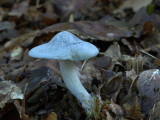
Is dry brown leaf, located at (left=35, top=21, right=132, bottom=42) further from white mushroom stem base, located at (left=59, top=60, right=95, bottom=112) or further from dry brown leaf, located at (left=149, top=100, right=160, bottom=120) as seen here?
dry brown leaf, located at (left=149, top=100, right=160, bottom=120)

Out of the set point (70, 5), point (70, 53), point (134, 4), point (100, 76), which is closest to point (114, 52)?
point (100, 76)

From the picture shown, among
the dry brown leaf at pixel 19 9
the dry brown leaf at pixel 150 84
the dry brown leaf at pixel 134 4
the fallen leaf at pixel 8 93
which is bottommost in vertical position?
the dry brown leaf at pixel 19 9

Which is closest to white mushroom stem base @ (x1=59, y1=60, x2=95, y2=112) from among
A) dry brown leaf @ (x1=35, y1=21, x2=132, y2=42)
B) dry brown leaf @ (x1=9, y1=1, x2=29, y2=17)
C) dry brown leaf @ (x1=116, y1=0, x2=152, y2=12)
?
dry brown leaf @ (x1=35, y1=21, x2=132, y2=42)

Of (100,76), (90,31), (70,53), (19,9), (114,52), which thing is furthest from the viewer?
(19,9)

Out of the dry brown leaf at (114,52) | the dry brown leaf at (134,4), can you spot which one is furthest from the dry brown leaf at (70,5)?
the dry brown leaf at (114,52)

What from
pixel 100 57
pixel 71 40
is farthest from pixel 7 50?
pixel 71 40

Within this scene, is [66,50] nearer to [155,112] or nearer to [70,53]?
[70,53]

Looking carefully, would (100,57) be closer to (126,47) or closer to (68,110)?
(126,47)

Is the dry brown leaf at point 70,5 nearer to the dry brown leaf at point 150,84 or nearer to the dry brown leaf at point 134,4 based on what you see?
the dry brown leaf at point 134,4
